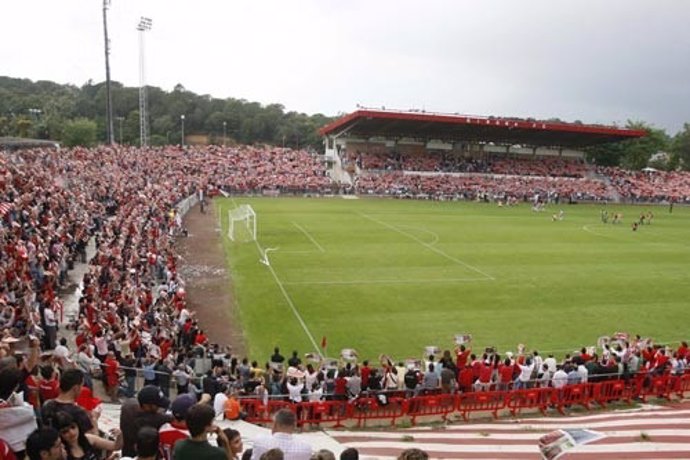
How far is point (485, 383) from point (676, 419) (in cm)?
391

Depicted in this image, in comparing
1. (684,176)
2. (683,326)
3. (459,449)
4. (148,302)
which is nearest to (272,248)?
(148,302)

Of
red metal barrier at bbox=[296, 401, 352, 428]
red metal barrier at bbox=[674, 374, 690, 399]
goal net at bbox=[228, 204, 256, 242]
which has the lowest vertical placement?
red metal barrier at bbox=[674, 374, 690, 399]

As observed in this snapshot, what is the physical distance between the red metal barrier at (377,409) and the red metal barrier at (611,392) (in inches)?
185

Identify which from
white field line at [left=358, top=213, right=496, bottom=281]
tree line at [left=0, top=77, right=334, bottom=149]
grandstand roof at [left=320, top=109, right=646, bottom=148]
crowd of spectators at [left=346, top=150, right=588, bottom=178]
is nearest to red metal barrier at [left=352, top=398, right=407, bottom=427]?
white field line at [left=358, top=213, right=496, bottom=281]

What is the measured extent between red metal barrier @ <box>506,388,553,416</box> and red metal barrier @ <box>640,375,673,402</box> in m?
2.74

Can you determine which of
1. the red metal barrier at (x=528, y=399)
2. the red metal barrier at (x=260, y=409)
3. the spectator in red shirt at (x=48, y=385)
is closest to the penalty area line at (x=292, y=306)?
the red metal barrier at (x=260, y=409)

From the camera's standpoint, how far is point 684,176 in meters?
77.8

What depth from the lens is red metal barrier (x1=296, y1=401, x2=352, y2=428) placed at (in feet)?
41.8

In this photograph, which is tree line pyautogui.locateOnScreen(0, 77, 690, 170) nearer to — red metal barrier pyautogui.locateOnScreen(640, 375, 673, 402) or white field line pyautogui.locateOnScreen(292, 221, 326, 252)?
white field line pyautogui.locateOnScreen(292, 221, 326, 252)

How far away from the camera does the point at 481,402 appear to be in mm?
13867

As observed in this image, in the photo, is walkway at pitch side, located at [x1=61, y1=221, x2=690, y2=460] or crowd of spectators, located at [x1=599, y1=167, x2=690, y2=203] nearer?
walkway at pitch side, located at [x1=61, y1=221, x2=690, y2=460]

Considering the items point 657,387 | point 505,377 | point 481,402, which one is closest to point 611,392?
point 657,387

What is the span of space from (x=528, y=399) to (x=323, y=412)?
472 centimetres

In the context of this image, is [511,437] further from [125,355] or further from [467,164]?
[467,164]
